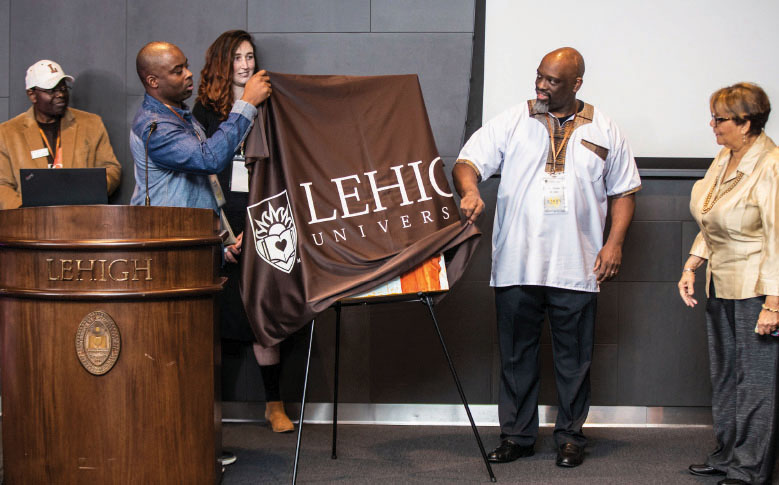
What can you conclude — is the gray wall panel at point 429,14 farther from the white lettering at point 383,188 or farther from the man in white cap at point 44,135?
the man in white cap at point 44,135

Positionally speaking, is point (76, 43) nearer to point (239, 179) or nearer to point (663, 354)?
point (239, 179)

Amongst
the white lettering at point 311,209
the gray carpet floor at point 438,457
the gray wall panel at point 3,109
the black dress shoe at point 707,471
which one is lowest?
the gray carpet floor at point 438,457

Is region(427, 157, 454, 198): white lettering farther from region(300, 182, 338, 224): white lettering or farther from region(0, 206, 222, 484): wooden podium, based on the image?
region(0, 206, 222, 484): wooden podium

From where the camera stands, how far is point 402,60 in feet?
11.6

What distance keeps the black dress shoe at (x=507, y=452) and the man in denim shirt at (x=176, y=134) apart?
1.51 metres

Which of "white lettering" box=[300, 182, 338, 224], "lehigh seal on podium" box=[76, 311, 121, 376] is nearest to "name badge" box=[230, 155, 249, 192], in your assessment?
"white lettering" box=[300, 182, 338, 224]

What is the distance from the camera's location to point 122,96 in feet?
11.8

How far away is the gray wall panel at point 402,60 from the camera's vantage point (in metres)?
3.53

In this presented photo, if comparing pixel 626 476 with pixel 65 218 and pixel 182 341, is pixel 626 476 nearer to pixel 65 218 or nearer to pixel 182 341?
pixel 182 341

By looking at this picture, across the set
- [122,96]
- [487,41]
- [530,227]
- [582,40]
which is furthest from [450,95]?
[122,96]

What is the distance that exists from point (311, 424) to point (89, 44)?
224cm

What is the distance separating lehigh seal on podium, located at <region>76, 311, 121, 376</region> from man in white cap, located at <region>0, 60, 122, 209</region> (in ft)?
4.76

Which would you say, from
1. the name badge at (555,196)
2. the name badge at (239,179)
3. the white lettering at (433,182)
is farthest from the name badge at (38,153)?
the name badge at (555,196)

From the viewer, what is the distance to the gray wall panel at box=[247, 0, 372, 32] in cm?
354
